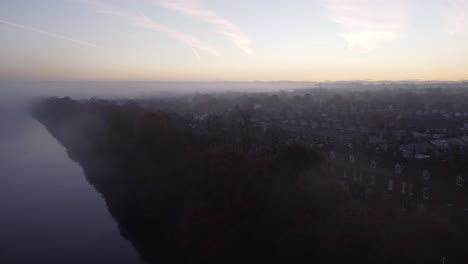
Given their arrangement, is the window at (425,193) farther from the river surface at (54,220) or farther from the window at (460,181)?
the river surface at (54,220)

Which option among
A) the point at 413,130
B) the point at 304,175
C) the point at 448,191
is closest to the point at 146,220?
the point at 304,175

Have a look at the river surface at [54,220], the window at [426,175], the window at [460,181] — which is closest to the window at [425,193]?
the window at [426,175]

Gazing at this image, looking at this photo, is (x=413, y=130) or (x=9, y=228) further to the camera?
(x=413, y=130)

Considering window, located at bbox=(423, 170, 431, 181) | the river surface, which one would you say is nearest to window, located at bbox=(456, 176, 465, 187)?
window, located at bbox=(423, 170, 431, 181)

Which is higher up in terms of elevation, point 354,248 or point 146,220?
point 354,248

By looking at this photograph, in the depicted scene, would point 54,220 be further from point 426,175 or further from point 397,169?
point 426,175

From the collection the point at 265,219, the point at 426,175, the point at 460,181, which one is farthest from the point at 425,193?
the point at 265,219

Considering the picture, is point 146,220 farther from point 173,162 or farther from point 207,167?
point 173,162
